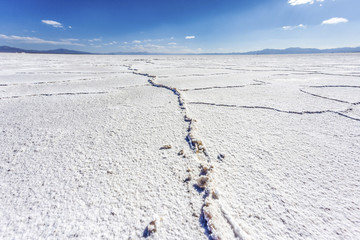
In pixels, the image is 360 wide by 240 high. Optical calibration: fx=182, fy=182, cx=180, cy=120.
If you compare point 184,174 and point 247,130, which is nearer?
point 184,174

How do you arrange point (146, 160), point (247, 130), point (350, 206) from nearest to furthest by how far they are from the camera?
1. point (350, 206)
2. point (146, 160)
3. point (247, 130)

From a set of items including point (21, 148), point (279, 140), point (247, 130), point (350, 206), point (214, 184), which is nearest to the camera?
point (350, 206)

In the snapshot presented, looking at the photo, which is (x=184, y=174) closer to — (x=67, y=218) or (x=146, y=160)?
(x=146, y=160)

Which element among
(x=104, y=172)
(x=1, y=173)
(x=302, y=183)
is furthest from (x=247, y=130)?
(x=1, y=173)

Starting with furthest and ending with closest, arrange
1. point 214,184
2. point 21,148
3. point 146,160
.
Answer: point 21,148 < point 146,160 < point 214,184

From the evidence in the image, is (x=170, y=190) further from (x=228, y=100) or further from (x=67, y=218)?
(x=228, y=100)

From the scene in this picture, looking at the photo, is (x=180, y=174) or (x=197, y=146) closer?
(x=180, y=174)

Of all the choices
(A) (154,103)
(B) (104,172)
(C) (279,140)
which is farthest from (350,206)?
(A) (154,103)

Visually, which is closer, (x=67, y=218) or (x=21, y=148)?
(x=67, y=218)

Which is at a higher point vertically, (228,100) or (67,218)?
(228,100)
